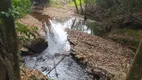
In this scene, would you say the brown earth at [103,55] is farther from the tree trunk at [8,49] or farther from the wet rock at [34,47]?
the tree trunk at [8,49]

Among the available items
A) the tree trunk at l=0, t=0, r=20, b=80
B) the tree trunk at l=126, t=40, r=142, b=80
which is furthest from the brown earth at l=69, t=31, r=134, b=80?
the tree trunk at l=126, t=40, r=142, b=80

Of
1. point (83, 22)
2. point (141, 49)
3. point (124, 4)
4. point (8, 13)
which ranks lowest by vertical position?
point (83, 22)

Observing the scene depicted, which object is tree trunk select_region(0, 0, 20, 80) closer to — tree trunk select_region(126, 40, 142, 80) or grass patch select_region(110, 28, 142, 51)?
tree trunk select_region(126, 40, 142, 80)

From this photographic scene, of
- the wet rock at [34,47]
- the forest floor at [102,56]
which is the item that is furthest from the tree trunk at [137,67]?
the wet rock at [34,47]

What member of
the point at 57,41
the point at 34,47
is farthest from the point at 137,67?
the point at 57,41

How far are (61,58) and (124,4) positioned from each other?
912cm

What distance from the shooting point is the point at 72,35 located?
712 inches

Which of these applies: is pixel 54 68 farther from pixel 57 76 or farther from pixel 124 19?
pixel 124 19

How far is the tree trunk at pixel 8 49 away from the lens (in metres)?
3.06

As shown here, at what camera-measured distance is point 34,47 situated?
13.2 m

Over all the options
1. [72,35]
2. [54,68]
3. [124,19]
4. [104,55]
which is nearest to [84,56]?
[104,55]

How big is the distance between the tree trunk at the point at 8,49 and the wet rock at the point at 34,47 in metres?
9.04

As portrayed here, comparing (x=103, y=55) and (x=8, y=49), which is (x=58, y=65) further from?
(x=8, y=49)

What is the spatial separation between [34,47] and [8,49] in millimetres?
10099
